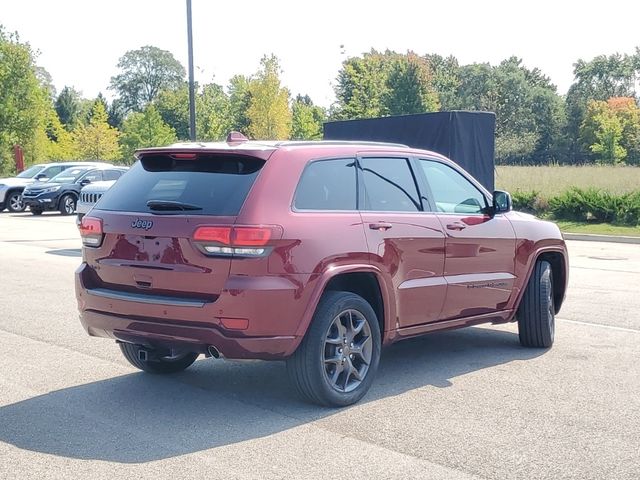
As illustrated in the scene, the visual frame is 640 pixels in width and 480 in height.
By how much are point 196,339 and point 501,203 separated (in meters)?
3.16

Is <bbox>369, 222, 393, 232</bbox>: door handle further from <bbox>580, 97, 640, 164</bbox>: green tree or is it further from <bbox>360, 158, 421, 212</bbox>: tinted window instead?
<bbox>580, 97, 640, 164</bbox>: green tree

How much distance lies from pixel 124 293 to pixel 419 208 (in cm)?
229

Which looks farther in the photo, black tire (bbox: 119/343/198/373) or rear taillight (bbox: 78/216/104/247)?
black tire (bbox: 119/343/198/373)

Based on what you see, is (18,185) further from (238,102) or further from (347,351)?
(238,102)

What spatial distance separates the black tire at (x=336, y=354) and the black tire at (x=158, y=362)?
1413 mm

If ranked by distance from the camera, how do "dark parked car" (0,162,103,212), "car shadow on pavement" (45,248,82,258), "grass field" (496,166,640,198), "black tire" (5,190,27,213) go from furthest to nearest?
"black tire" (5,190,27,213) < "dark parked car" (0,162,103,212) < "grass field" (496,166,640,198) < "car shadow on pavement" (45,248,82,258)

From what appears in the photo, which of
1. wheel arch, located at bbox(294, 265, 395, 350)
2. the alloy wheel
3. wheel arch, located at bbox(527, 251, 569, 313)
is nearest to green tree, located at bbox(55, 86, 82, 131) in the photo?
wheel arch, located at bbox(527, 251, 569, 313)

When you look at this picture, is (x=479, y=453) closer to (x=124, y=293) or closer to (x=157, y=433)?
(x=157, y=433)

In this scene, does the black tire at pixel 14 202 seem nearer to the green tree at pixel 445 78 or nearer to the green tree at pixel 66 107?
the green tree at pixel 66 107

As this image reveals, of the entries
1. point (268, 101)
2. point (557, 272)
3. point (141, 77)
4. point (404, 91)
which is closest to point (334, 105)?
point (404, 91)

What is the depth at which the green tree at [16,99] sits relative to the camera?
1885 inches

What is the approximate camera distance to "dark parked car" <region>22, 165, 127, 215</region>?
91.9 feet

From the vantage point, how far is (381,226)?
5949 millimetres

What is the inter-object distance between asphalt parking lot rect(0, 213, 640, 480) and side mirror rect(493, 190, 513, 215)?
126 cm
